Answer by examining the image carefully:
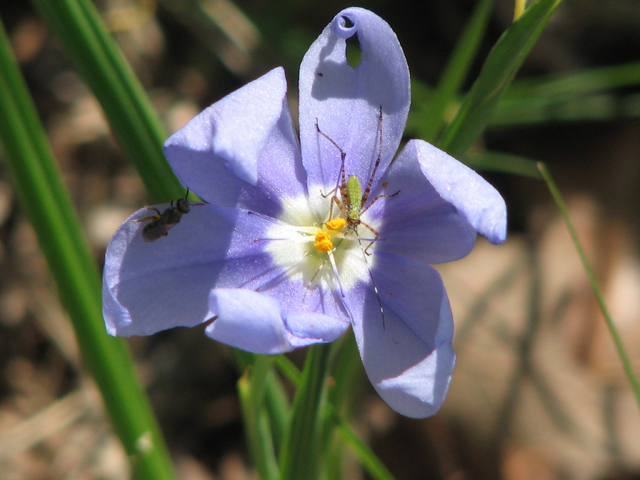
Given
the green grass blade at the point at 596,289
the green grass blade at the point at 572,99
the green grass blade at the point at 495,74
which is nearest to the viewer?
the green grass blade at the point at 495,74

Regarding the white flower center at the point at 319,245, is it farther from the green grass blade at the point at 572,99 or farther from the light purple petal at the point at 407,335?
the green grass blade at the point at 572,99

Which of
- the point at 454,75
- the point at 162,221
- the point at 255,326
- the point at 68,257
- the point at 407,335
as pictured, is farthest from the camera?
the point at 454,75

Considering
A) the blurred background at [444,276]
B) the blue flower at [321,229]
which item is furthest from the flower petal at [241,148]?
the blurred background at [444,276]

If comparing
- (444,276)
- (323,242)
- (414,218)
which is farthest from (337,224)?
(444,276)

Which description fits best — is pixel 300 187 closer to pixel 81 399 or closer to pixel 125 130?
pixel 125 130

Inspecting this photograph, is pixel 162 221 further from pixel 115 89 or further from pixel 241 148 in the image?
pixel 115 89

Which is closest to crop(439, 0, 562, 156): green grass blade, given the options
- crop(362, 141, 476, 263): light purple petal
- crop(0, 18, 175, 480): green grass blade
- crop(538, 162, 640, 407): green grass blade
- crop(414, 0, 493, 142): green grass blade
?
crop(362, 141, 476, 263): light purple petal
